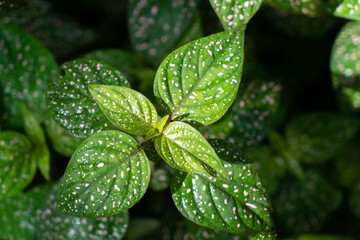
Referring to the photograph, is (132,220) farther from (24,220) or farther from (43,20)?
(43,20)

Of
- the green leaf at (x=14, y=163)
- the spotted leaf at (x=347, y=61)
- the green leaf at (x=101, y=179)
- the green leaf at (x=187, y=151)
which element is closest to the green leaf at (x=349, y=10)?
the spotted leaf at (x=347, y=61)

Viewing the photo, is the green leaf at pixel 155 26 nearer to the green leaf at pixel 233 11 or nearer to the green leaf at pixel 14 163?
the green leaf at pixel 233 11

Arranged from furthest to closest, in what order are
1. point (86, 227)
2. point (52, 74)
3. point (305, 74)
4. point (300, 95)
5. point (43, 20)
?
point (300, 95) < point (305, 74) < point (43, 20) < point (52, 74) < point (86, 227)

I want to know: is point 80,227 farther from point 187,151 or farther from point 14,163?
point 187,151

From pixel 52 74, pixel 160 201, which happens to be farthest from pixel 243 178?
pixel 52 74

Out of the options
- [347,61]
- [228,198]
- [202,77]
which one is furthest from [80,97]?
[347,61]

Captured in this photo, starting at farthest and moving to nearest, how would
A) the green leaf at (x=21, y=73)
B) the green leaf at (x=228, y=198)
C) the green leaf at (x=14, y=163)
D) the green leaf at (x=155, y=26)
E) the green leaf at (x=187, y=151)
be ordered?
1. the green leaf at (x=155, y=26)
2. the green leaf at (x=21, y=73)
3. the green leaf at (x=14, y=163)
4. the green leaf at (x=228, y=198)
5. the green leaf at (x=187, y=151)
